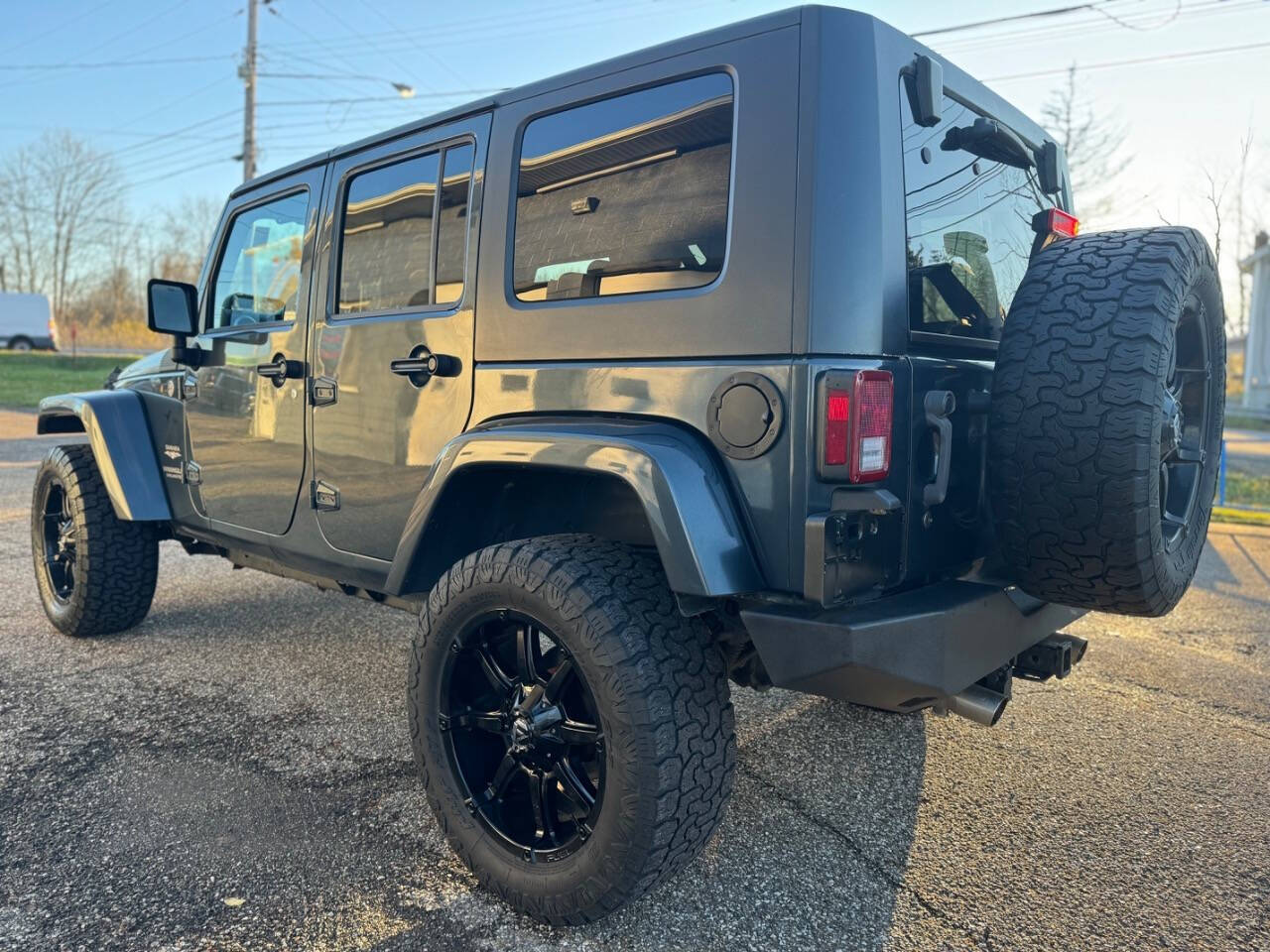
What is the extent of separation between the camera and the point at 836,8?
1.99m

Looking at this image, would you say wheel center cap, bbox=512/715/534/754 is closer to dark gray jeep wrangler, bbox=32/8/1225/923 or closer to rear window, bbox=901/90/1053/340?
dark gray jeep wrangler, bbox=32/8/1225/923

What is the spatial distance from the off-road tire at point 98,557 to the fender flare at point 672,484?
264cm

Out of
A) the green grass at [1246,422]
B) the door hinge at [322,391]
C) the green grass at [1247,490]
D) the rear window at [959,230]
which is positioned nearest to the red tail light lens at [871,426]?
the rear window at [959,230]

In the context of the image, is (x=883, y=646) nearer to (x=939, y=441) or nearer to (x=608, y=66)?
(x=939, y=441)

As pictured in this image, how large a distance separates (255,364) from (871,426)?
238 cm

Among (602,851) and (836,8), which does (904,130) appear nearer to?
(836,8)

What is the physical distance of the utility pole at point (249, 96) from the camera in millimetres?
20219

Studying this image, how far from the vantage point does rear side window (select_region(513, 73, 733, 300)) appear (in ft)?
6.95

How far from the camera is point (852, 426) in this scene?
1894 millimetres

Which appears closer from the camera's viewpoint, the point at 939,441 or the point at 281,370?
the point at 939,441

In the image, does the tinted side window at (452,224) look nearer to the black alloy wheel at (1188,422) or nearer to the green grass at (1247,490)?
the black alloy wheel at (1188,422)

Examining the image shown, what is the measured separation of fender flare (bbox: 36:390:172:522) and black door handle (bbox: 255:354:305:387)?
99 centimetres

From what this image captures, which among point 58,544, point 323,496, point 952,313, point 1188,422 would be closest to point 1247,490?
point 1188,422

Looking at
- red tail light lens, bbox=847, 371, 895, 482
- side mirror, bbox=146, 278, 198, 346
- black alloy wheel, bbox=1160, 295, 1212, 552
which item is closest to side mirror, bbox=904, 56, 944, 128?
red tail light lens, bbox=847, 371, 895, 482
